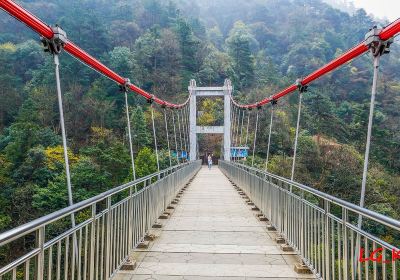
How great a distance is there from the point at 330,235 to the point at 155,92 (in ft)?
148

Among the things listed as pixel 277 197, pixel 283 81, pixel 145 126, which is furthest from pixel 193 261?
pixel 283 81

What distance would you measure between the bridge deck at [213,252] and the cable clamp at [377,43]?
2542 mm

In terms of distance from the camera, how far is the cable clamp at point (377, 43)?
13.9 feet

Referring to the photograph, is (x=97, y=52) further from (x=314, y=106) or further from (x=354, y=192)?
(x=354, y=192)

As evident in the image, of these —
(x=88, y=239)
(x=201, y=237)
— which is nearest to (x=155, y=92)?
(x=201, y=237)

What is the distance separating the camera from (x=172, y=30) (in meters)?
58.9

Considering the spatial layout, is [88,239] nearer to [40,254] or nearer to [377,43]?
[40,254]

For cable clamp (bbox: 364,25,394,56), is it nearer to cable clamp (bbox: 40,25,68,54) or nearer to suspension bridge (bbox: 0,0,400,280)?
suspension bridge (bbox: 0,0,400,280)

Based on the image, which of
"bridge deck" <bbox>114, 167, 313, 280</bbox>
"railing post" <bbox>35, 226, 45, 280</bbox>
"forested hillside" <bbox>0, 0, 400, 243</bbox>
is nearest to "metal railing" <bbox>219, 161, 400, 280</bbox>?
"bridge deck" <bbox>114, 167, 313, 280</bbox>

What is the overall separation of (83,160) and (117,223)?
2584cm

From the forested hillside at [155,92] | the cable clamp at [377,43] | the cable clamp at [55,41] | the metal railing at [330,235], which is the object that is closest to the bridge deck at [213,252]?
the metal railing at [330,235]

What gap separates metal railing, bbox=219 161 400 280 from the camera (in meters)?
2.35

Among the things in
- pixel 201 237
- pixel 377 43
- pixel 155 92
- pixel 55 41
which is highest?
pixel 155 92

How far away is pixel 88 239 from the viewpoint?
3.27 metres
